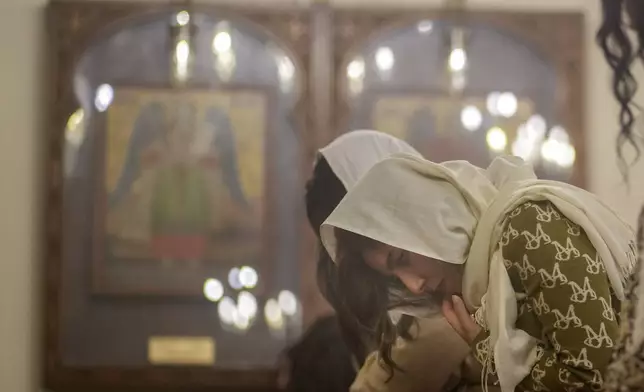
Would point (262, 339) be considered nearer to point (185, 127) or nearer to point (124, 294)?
point (124, 294)

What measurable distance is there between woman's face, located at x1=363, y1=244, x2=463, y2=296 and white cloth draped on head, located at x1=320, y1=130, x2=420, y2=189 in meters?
0.10

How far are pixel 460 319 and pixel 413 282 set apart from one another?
85mm

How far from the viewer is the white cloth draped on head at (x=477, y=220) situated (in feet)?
2.17

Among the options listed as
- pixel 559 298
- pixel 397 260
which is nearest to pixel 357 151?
pixel 397 260

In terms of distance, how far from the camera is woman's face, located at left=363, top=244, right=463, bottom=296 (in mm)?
802

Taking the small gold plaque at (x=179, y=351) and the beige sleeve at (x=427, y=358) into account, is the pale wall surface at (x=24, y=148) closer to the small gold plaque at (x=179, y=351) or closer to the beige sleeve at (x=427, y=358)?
the small gold plaque at (x=179, y=351)

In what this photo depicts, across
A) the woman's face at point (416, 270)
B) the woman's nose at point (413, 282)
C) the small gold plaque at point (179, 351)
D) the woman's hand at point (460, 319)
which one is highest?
the woman's face at point (416, 270)

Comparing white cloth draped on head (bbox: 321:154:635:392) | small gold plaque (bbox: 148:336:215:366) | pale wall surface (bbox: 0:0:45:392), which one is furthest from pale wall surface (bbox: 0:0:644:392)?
white cloth draped on head (bbox: 321:154:635:392)

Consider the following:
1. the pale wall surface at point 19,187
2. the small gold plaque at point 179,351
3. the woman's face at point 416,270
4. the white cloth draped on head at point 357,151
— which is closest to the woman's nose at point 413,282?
the woman's face at point 416,270

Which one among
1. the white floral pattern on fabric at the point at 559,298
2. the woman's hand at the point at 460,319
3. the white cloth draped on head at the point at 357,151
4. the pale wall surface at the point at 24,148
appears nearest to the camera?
the white floral pattern on fabric at the point at 559,298

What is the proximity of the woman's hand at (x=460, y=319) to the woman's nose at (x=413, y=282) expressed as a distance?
4 centimetres

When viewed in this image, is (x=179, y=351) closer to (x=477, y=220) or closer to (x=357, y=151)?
(x=357, y=151)

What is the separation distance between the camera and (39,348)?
3.65ft

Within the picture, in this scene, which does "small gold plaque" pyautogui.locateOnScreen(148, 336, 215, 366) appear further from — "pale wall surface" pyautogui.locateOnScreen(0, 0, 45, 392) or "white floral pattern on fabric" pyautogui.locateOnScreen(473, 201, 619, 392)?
"white floral pattern on fabric" pyautogui.locateOnScreen(473, 201, 619, 392)
